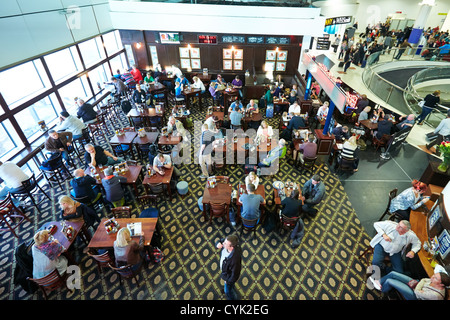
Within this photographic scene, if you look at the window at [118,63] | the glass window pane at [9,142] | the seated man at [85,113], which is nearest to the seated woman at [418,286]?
the glass window pane at [9,142]

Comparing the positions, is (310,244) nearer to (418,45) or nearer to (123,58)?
(123,58)

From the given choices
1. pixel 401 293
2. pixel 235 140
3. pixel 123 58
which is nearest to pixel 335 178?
pixel 235 140

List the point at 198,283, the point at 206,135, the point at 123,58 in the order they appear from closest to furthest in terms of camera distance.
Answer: the point at 198,283 → the point at 206,135 → the point at 123,58

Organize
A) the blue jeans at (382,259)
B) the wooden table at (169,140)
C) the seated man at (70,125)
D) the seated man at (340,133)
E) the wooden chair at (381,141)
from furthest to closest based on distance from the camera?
the wooden chair at (381,141) → the seated man at (340,133) → the seated man at (70,125) → the wooden table at (169,140) → the blue jeans at (382,259)

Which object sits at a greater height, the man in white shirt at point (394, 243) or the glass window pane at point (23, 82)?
the glass window pane at point (23, 82)

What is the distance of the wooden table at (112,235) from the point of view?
4652mm

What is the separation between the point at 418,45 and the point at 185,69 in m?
18.5

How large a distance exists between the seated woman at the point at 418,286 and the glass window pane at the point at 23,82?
33.9 ft

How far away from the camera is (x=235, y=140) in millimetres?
7734

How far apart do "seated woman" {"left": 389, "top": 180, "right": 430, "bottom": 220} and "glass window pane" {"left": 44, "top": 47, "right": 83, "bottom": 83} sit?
38.0 ft

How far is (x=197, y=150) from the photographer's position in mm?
8875

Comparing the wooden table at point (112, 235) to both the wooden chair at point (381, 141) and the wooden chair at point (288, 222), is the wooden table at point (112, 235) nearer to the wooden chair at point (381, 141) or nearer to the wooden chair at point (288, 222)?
the wooden chair at point (288, 222)

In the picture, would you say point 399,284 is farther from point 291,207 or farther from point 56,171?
point 56,171

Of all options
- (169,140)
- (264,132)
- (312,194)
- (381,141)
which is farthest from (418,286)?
(169,140)
